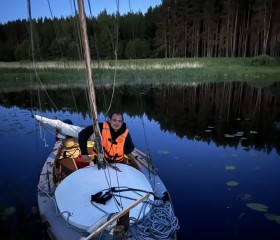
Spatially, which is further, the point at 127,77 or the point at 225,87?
the point at 127,77

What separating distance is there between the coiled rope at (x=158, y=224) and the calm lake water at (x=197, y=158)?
1053 mm

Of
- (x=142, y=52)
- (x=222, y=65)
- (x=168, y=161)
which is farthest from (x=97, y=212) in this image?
(x=142, y=52)

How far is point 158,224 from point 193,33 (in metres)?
42.7

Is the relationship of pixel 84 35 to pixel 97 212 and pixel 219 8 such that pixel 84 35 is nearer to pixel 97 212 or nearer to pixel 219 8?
pixel 97 212

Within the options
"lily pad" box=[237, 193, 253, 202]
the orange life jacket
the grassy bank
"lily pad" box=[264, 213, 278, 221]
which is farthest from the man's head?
the grassy bank

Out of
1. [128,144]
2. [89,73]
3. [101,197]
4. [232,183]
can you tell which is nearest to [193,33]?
[232,183]

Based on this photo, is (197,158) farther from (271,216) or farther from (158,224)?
(158,224)

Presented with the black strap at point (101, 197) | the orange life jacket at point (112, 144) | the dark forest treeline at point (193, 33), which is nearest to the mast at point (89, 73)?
the orange life jacket at point (112, 144)

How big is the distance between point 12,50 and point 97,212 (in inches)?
2530

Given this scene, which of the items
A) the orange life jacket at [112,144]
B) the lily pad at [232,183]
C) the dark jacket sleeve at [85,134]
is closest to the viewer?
the orange life jacket at [112,144]

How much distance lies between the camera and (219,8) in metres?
41.1

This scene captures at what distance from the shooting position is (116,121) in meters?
4.74

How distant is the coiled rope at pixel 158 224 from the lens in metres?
3.44

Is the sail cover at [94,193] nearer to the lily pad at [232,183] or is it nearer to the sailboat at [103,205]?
the sailboat at [103,205]
